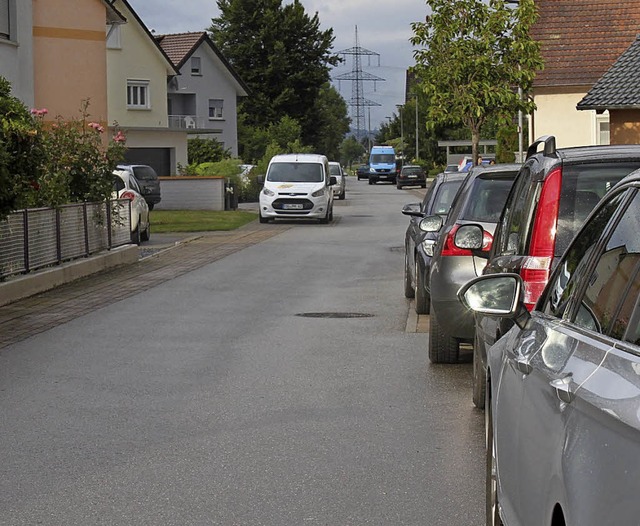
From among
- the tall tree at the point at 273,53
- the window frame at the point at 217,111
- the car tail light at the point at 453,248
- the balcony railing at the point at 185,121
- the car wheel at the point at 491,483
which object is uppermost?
the tall tree at the point at 273,53

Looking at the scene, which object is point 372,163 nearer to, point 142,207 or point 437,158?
point 437,158

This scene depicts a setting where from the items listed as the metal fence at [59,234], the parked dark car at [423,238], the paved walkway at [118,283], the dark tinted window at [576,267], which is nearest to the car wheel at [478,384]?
the dark tinted window at [576,267]

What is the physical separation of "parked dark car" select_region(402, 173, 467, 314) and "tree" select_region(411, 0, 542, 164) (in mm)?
11718

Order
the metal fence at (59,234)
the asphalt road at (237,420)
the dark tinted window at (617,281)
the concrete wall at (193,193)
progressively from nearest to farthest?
the dark tinted window at (617,281) < the asphalt road at (237,420) < the metal fence at (59,234) < the concrete wall at (193,193)

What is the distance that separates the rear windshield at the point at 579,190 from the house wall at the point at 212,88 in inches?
2854

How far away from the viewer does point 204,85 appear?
81500 mm

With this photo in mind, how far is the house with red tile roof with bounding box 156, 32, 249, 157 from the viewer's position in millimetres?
79375

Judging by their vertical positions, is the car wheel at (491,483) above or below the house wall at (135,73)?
below

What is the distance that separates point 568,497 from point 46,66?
33.8 meters

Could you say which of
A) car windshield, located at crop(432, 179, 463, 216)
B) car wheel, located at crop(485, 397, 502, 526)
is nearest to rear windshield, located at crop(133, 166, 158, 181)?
car windshield, located at crop(432, 179, 463, 216)

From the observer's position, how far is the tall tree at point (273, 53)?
9038cm

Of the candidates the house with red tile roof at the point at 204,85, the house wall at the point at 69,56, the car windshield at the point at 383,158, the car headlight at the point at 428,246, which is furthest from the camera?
A: the car windshield at the point at 383,158

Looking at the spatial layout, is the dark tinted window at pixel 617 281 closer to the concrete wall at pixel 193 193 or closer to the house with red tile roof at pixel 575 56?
the house with red tile roof at pixel 575 56

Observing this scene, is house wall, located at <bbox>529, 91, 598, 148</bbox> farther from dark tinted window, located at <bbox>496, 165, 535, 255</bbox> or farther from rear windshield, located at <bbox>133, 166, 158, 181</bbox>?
dark tinted window, located at <bbox>496, 165, 535, 255</bbox>
